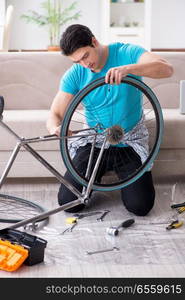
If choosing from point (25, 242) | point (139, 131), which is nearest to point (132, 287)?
point (25, 242)

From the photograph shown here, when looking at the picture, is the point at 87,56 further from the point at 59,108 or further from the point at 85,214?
the point at 85,214

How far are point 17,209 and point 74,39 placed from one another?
103 centimetres

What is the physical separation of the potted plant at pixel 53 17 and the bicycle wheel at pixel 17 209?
5.03m

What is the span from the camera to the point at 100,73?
10.4 ft

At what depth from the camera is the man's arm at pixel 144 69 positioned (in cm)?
262

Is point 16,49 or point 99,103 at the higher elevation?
point 99,103

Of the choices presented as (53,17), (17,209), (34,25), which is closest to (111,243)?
(17,209)

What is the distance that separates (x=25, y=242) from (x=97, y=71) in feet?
3.33

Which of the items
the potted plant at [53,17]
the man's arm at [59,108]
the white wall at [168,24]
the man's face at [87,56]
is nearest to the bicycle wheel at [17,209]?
the man's arm at [59,108]

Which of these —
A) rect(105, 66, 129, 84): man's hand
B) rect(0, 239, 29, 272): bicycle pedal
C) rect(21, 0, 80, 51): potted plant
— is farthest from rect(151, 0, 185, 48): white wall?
rect(0, 239, 29, 272): bicycle pedal

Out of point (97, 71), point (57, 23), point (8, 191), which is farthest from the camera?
point (57, 23)

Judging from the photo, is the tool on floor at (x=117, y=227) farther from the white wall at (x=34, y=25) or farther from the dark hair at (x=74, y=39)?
the white wall at (x=34, y=25)

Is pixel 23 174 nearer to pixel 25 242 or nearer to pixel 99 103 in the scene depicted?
pixel 99 103

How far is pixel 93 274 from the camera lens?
8.17 feet
